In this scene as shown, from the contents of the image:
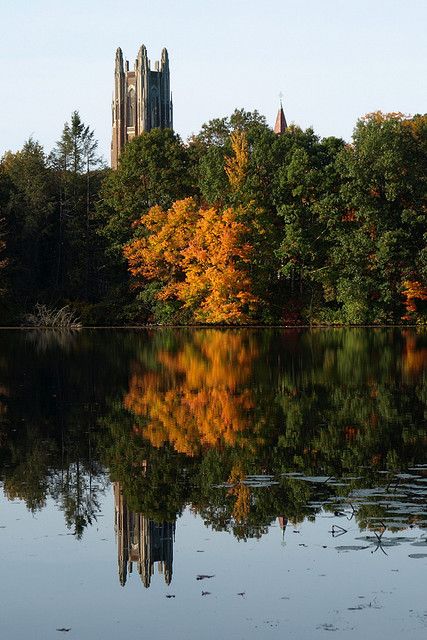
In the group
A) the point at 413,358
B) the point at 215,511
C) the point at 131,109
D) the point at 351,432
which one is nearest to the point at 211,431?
the point at 351,432

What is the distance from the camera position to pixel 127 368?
116 feet

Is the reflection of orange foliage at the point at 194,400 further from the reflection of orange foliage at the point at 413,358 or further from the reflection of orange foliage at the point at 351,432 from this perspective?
the reflection of orange foliage at the point at 413,358

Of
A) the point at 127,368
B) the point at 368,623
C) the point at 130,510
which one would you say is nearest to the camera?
the point at 368,623

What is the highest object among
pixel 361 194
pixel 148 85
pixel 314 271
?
pixel 148 85

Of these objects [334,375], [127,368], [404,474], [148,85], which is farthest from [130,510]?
[148,85]

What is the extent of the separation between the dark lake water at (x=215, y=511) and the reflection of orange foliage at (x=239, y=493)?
0.15ft

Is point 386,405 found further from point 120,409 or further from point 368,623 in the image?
point 368,623

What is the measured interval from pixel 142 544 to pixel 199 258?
5739cm

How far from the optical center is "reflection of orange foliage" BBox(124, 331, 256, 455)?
64.8ft

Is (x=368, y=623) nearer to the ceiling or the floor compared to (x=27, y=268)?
nearer to the floor

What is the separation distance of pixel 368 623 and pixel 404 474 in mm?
6259

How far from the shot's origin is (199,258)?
6888cm

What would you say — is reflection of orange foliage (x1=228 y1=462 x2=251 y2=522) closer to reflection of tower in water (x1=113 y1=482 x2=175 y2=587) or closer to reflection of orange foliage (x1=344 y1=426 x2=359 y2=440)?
reflection of tower in water (x1=113 y1=482 x2=175 y2=587)

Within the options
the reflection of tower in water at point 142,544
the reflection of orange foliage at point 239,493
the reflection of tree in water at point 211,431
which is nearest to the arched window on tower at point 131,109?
the reflection of tree in water at point 211,431
